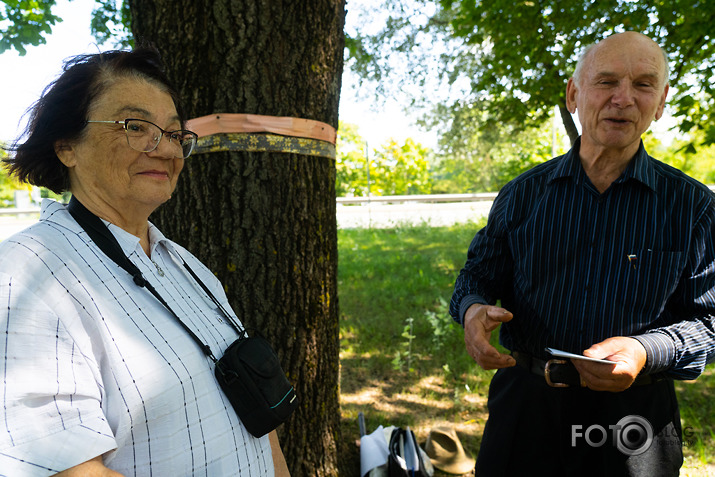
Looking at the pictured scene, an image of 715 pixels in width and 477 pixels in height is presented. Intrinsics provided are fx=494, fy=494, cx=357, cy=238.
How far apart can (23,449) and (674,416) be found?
2132 millimetres

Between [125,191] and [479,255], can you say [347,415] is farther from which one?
[125,191]

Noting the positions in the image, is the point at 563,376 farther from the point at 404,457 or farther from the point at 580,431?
the point at 404,457

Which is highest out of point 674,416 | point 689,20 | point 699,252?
point 689,20

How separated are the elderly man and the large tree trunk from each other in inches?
→ 35.9

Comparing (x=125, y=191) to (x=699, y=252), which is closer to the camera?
(x=125, y=191)

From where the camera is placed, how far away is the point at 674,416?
6.30 ft

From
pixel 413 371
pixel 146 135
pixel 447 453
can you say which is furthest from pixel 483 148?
pixel 146 135

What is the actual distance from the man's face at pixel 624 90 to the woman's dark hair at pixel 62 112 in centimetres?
168

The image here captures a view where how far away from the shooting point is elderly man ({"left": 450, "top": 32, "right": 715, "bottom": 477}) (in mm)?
1815

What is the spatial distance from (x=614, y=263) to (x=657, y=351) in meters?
0.35

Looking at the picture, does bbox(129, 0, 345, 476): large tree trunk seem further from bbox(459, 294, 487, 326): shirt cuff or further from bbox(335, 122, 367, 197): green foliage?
bbox(335, 122, 367, 197): green foliage

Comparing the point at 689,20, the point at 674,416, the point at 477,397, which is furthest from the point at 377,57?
the point at 674,416

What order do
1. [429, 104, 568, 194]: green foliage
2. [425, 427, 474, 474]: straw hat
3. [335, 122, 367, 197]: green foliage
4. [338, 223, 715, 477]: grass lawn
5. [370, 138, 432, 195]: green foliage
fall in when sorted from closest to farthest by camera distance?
[425, 427, 474, 474]: straw hat → [338, 223, 715, 477]: grass lawn → [429, 104, 568, 194]: green foliage → [335, 122, 367, 197]: green foliage → [370, 138, 432, 195]: green foliage

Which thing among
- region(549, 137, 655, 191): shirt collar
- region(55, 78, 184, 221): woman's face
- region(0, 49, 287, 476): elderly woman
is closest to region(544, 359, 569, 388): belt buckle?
region(549, 137, 655, 191): shirt collar
